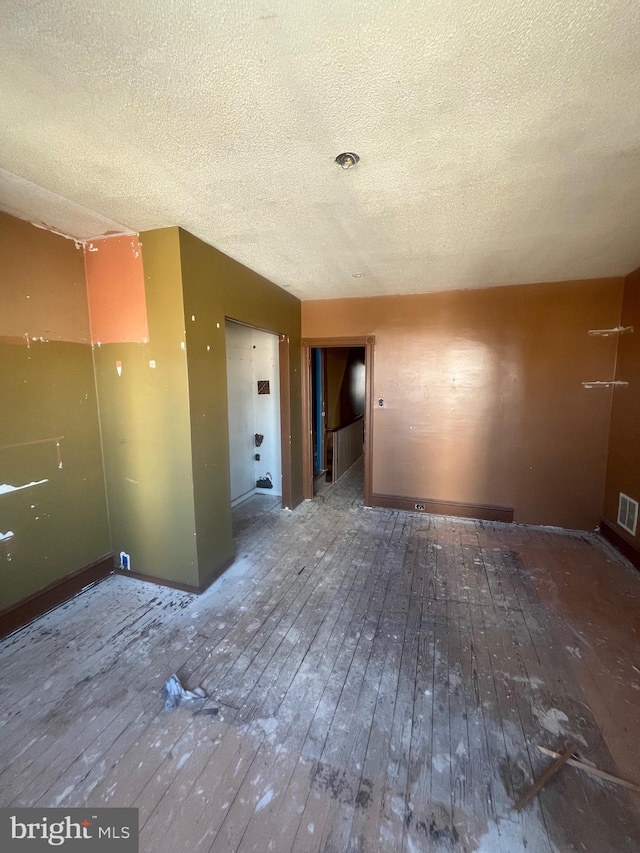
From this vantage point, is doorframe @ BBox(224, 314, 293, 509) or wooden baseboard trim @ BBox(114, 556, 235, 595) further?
doorframe @ BBox(224, 314, 293, 509)

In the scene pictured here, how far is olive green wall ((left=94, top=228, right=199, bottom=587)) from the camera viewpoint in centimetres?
227

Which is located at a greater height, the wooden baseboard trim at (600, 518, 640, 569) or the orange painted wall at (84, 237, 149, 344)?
the orange painted wall at (84, 237, 149, 344)

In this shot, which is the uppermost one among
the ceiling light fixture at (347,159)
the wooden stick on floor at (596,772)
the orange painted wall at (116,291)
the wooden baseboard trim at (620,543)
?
the ceiling light fixture at (347,159)

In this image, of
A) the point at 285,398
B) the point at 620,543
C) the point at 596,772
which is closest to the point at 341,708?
the point at 596,772

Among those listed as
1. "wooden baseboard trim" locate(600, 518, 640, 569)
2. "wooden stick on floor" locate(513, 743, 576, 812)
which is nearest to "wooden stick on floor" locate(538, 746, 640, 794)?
"wooden stick on floor" locate(513, 743, 576, 812)

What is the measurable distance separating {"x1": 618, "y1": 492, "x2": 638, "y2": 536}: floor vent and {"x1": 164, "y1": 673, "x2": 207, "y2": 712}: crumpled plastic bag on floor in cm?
357

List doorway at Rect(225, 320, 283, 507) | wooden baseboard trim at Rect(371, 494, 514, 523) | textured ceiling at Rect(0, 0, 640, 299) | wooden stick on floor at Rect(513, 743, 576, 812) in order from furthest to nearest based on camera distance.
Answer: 1. doorway at Rect(225, 320, 283, 507)
2. wooden baseboard trim at Rect(371, 494, 514, 523)
3. wooden stick on floor at Rect(513, 743, 576, 812)
4. textured ceiling at Rect(0, 0, 640, 299)

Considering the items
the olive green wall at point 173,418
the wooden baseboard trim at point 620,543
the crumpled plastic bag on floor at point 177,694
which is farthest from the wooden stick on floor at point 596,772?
the olive green wall at point 173,418

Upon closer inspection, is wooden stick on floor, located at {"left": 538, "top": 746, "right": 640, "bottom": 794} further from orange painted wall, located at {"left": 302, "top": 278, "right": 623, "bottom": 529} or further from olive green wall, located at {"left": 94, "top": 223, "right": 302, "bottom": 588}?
orange painted wall, located at {"left": 302, "top": 278, "right": 623, "bottom": 529}

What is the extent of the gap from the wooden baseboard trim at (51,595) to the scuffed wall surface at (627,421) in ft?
14.6

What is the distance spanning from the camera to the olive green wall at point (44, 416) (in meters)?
2.05

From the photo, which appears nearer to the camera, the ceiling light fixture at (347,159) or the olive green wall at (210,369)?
the ceiling light fixture at (347,159)
